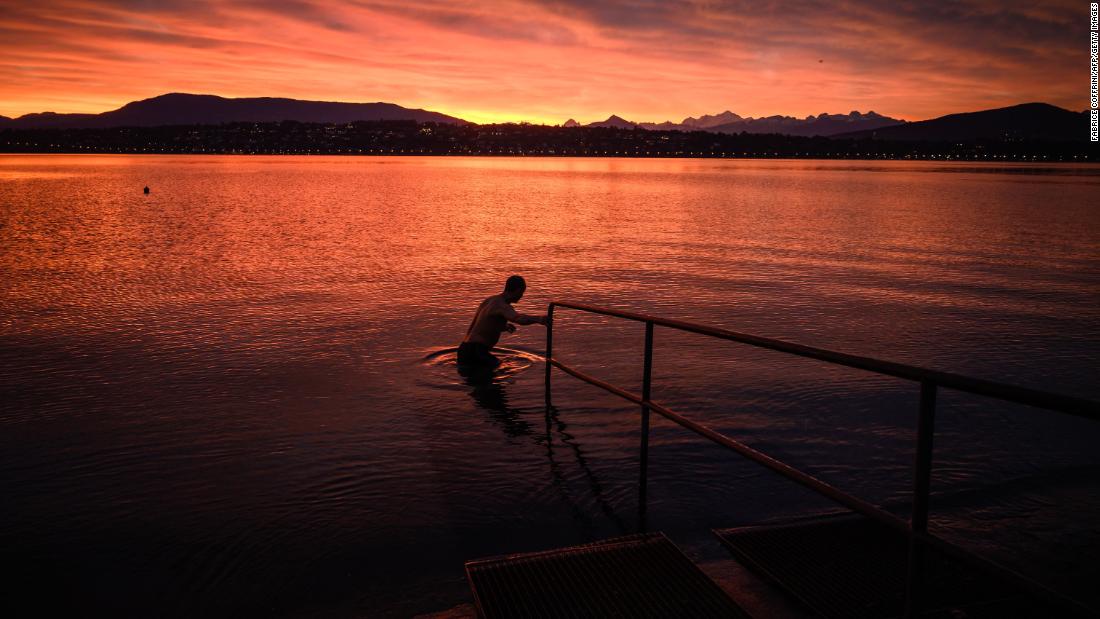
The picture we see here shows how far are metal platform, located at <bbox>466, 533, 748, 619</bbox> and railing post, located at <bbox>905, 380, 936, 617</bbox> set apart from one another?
977mm

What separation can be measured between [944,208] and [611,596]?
4928 centimetres

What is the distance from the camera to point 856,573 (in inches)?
162

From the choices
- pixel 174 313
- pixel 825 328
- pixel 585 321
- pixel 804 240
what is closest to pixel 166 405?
pixel 174 313

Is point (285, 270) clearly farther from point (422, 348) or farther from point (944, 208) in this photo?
point (944, 208)

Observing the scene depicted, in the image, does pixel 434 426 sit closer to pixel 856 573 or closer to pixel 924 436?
pixel 856 573

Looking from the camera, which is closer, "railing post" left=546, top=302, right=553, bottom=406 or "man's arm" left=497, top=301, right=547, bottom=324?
"railing post" left=546, top=302, right=553, bottom=406

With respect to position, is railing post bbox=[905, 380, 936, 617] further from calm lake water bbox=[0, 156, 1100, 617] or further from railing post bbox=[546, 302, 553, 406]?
railing post bbox=[546, 302, 553, 406]

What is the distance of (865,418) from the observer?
7598 millimetres

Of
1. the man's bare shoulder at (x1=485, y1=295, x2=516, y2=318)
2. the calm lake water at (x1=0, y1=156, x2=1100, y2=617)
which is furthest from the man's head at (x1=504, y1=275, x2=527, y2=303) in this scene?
the calm lake water at (x1=0, y1=156, x2=1100, y2=617)

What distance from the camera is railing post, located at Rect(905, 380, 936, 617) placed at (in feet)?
8.08

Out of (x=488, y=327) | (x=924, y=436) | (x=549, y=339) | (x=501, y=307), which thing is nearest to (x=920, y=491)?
(x=924, y=436)

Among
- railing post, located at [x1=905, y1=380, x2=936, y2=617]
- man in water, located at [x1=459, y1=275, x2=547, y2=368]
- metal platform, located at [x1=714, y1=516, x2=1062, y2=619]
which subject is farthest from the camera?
man in water, located at [x1=459, y1=275, x2=547, y2=368]

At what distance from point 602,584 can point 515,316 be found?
4.40 meters

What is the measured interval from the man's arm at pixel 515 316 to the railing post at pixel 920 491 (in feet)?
15.5
